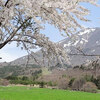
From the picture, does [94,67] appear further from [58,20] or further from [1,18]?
[1,18]

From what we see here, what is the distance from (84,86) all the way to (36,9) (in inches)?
4731

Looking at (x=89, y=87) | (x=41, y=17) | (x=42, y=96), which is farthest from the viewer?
(x=89, y=87)

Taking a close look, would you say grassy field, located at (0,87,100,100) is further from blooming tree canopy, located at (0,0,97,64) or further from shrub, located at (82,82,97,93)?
blooming tree canopy, located at (0,0,97,64)

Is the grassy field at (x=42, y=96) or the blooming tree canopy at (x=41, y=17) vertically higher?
the blooming tree canopy at (x=41, y=17)

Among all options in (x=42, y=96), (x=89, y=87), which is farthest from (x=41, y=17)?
(x=89, y=87)

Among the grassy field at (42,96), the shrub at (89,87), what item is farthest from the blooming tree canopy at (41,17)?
the shrub at (89,87)

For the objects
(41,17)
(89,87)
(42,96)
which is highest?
(41,17)

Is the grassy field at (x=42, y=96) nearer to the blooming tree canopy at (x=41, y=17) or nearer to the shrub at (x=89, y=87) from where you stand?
the shrub at (x=89, y=87)

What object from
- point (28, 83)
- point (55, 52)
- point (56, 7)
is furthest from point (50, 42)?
point (28, 83)

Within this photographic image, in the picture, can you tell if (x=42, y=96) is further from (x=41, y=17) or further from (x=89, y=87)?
(x=41, y=17)

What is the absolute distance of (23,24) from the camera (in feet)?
28.6

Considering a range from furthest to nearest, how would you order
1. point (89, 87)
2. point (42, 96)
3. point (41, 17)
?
point (89, 87) → point (42, 96) → point (41, 17)

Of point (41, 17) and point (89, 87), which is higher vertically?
point (41, 17)

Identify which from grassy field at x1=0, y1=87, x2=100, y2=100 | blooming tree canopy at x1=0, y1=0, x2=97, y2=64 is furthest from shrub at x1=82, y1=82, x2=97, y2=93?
blooming tree canopy at x1=0, y1=0, x2=97, y2=64
